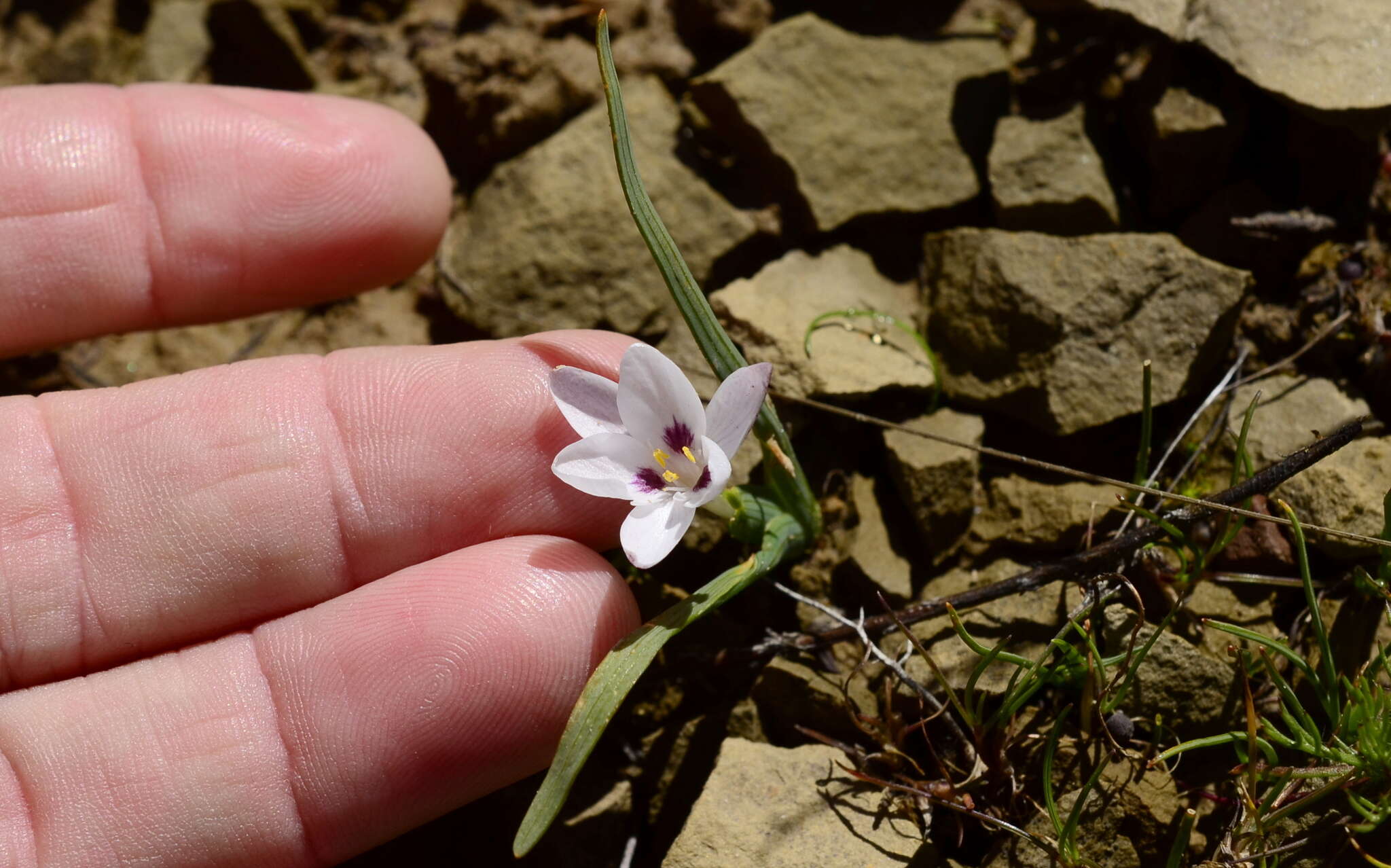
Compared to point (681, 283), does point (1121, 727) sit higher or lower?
lower

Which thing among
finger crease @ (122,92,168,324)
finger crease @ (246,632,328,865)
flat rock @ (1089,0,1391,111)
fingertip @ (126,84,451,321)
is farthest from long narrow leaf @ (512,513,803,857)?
flat rock @ (1089,0,1391,111)

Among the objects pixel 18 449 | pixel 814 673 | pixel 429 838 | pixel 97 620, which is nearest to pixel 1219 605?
pixel 814 673

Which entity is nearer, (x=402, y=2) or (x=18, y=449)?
(x=18, y=449)

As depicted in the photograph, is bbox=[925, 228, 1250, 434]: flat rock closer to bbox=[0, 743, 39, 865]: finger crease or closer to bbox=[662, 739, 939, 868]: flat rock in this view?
bbox=[662, 739, 939, 868]: flat rock

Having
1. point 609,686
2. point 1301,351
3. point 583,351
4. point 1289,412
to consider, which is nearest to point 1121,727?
point 1289,412

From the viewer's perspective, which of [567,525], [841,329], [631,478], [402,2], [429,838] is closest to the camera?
[631,478]

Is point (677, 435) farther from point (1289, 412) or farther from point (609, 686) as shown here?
point (1289, 412)

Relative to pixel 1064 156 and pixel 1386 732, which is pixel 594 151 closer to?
pixel 1064 156
